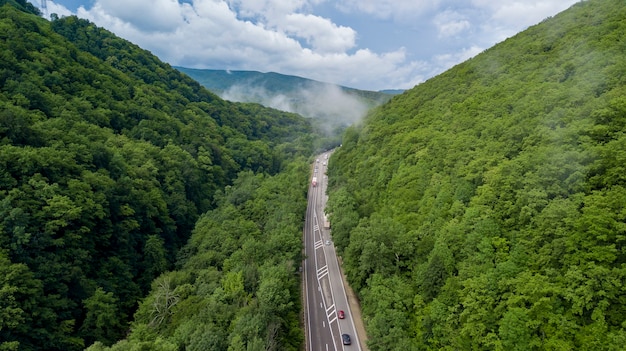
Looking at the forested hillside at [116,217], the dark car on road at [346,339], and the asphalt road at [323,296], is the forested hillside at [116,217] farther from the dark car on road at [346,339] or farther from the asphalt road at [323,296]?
the dark car on road at [346,339]

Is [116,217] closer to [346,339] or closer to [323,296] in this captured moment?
[323,296]

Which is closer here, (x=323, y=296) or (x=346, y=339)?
(x=346, y=339)

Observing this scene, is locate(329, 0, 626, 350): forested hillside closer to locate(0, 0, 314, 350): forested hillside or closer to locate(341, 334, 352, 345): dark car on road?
locate(341, 334, 352, 345): dark car on road

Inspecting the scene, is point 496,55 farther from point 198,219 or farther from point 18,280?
point 18,280

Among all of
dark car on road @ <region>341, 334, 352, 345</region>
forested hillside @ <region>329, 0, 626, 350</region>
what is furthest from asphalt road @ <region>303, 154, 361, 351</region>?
forested hillside @ <region>329, 0, 626, 350</region>

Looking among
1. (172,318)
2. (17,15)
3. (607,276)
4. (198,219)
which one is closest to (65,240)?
(172,318)

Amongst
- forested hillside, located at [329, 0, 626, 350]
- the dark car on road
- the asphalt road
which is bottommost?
the dark car on road

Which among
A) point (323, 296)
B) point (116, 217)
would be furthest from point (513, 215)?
point (116, 217)
